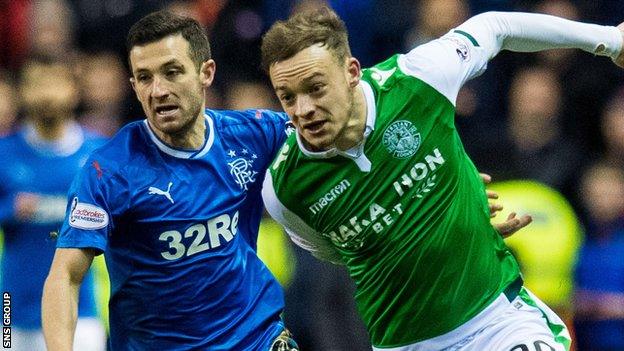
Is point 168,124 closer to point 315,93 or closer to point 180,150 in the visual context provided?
point 180,150

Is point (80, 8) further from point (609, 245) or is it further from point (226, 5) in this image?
point (609, 245)

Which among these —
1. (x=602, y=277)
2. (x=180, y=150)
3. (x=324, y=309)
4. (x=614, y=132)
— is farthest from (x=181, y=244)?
(x=614, y=132)

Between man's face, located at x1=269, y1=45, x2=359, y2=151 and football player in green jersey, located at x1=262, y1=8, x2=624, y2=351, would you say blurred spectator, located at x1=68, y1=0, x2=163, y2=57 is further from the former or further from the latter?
man's face, located at x1=269, y1=45, x2=359, y2=151

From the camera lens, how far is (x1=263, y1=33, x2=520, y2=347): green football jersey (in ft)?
18.7

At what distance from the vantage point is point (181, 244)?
19.1 ft

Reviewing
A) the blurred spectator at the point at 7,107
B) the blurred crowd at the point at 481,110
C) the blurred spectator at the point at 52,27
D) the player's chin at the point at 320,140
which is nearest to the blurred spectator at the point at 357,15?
the blurred crowd at the point at 481,110

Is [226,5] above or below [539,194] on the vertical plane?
above

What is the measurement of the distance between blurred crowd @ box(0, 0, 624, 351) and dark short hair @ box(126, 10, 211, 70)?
264 cm

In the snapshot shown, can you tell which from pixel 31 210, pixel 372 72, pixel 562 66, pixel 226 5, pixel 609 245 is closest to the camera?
pixel 372 72

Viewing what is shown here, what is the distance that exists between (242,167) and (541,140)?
12.1 feet

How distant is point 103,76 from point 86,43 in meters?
0.44

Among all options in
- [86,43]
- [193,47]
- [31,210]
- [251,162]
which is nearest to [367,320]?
[251,162]

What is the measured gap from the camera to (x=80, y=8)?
1080cm

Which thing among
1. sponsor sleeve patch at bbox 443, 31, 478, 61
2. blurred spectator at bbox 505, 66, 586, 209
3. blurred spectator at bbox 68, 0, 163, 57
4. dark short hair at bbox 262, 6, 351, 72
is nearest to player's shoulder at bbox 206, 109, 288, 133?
dark short hair at bbox 262, 6, 351, 72
